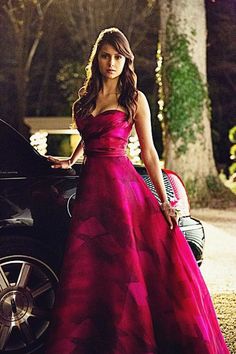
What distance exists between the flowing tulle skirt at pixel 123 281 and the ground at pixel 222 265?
29.9 inches

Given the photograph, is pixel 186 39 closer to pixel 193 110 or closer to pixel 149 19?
pixel 193 110

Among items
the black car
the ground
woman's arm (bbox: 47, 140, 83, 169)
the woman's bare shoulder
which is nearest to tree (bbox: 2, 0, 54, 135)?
the ground

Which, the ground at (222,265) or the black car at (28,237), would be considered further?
the ground at (222,265)

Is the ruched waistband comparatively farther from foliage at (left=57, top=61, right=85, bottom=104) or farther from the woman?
foliage at (left=57, top=61, right=85, bottom=104)

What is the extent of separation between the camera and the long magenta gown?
14.8ft

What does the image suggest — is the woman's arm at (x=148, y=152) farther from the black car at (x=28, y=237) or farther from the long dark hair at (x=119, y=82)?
the black car at (x=28, y=237)

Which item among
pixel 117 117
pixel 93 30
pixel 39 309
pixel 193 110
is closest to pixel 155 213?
pixel 117 117

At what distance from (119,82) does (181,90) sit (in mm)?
10204

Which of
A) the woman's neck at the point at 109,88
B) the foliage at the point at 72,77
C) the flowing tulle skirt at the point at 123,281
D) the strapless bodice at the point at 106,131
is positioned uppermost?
the woman's neck at the point at 109,88

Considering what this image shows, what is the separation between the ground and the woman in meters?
0.78

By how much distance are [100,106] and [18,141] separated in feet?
2.29

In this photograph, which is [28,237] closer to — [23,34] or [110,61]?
[110,61]

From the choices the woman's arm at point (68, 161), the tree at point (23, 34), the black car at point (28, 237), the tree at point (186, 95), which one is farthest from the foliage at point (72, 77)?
the black car at point (28, 237)

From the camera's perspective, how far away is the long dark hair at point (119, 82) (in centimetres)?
466
